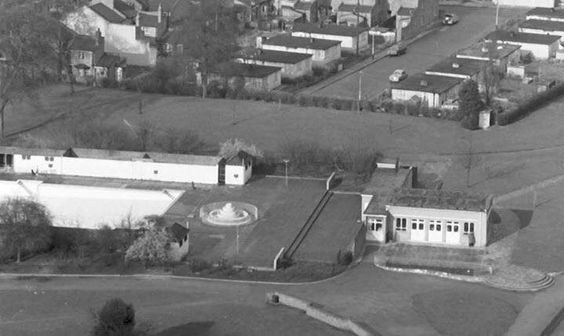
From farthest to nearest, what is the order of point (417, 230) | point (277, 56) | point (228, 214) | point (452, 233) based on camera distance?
point (277, 56) → point (228, 214) → point (417, 230) → point (452, 233)

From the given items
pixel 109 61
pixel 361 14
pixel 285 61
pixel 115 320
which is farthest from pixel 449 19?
pixel 115 320

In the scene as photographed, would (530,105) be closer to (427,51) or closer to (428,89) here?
(428,89)

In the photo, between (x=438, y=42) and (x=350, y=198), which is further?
(x=438, y=42)

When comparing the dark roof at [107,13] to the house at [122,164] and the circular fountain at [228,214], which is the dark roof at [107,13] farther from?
the circular fountain at [228,214]

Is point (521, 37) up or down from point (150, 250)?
up

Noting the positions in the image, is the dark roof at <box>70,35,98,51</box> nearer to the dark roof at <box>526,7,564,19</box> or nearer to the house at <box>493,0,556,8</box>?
the dark roof at <box>526,7,564,19</box>

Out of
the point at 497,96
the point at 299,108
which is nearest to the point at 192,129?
the point at 299,108

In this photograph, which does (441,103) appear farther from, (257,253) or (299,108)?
(257,253)
